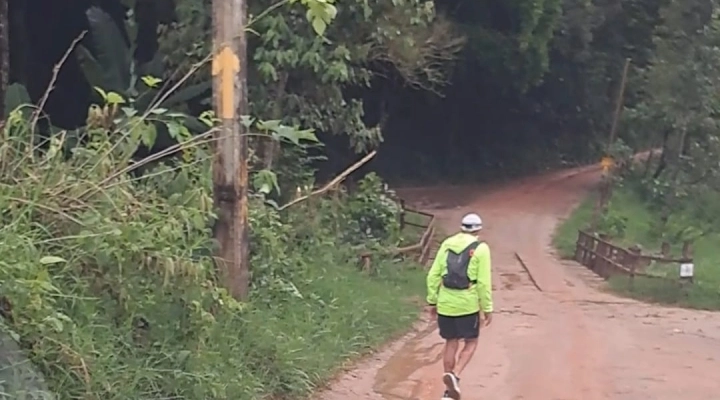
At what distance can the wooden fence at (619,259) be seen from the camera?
2056 centimetres

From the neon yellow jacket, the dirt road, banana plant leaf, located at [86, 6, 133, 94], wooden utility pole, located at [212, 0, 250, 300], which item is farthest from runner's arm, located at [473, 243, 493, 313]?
banana plant leaf, located at [86, 6, 133, 94]

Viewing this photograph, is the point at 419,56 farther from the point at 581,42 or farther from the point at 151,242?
the point at 581,42

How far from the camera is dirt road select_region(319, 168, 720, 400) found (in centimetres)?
1030

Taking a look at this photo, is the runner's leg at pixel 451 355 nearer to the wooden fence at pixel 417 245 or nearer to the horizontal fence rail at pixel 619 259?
the wooden fence at pixel 417 245

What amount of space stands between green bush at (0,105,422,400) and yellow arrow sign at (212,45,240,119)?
1.34 ft

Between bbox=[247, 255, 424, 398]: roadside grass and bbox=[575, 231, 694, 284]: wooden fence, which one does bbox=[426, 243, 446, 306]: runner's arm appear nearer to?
bbox=[247, 255, 424, 398]: roadside grass

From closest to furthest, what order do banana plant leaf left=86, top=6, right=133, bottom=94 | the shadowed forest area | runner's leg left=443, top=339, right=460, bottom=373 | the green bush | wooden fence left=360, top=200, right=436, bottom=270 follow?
1. the green bush
2. the shadowed forest area
3. runner's leg left=443, top=339, right=460, bottom=373
4. banana plant leaf left=86, top=6, right=133, bottom=94
5. wooden fence left=360, top=200, right=436, bottom=270

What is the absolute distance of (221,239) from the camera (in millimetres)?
9062

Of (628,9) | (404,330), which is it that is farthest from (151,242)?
(628,9)

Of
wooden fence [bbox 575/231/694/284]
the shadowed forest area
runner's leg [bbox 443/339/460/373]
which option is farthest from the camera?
wooden fence [bbox 575/231/694/284]

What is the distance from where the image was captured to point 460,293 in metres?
9.41

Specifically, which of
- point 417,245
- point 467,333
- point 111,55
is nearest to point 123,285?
point 467,333

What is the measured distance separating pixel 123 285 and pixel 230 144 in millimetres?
1837

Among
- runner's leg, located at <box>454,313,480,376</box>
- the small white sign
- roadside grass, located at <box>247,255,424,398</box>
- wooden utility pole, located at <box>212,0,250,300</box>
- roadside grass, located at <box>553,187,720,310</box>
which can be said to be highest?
wooden utility pole, located at <box>212,0,250,300</box>
